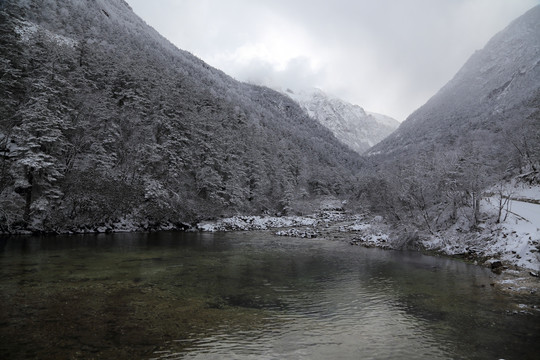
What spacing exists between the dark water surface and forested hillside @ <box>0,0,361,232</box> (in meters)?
9.13

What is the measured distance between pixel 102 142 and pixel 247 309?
33165 millimetres

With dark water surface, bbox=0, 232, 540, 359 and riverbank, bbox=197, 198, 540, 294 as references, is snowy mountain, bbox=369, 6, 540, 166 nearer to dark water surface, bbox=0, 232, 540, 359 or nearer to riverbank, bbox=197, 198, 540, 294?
riverbank, bbox=197, 198, 540, 294

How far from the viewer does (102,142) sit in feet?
120

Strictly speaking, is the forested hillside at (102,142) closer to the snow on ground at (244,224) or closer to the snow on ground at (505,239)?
the snow on ground at (244,224)

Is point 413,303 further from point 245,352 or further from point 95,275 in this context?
point 95,275

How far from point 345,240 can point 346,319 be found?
875 inches

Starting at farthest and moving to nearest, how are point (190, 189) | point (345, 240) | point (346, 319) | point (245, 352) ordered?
1. point (190, 189)
2. point (345, 240)
3. point (346, 319)
4. point (245, 352)

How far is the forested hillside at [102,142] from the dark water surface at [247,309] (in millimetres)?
9128

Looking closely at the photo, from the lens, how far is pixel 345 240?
3244 centimetres

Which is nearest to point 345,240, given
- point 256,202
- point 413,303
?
point 413,303

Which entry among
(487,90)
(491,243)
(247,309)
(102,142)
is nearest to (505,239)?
(491,243)

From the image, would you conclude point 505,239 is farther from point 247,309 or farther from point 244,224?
point 244,224

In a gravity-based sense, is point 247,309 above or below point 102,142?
below

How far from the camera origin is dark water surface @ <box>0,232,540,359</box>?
8289 mm
